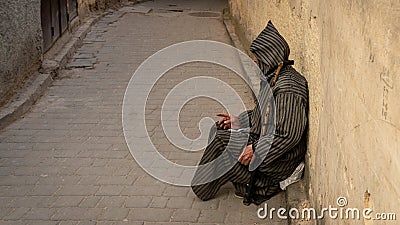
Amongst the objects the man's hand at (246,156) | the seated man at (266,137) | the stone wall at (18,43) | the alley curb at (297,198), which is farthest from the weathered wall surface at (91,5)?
the alley curb at (297,198)

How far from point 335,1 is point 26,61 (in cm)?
592

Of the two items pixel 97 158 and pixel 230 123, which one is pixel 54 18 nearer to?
pixel 97 158

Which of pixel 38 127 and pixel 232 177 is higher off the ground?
pixel 232 177

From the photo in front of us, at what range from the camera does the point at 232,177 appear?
5.39 metres

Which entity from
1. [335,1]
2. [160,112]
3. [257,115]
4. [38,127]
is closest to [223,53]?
[160,112]

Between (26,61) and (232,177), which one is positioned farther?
(26,61)

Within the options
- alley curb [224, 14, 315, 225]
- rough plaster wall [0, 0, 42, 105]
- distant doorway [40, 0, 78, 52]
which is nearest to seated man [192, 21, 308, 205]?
alley curb [224, 14, 315, 225]

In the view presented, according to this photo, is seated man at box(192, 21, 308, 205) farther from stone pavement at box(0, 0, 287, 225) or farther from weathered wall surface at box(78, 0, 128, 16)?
weathered wall surface at box(78, 0, 128, 16)

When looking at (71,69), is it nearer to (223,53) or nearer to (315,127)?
(223,53)

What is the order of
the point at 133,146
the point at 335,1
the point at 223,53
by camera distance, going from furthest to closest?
the point at 223,53 < the point at 133,146 < the point at 335,1

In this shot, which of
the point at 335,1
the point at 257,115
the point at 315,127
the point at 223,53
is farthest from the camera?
the point at 223,53
